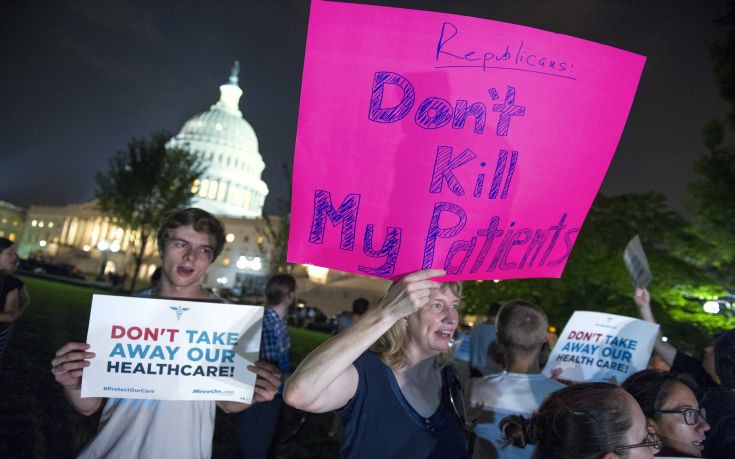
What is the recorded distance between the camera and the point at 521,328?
3.48 m

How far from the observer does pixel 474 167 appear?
201 cm

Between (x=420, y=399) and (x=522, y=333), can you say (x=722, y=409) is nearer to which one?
(x=522, y=333)

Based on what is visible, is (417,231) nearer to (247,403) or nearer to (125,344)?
(247,403)

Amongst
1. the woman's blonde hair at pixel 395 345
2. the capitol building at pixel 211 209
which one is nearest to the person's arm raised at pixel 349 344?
the woman's blonde hair at pixel 395 345

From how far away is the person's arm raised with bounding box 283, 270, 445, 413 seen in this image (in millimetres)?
1790

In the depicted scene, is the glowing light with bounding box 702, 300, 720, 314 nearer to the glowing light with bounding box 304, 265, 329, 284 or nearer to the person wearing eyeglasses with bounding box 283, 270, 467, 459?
the person wearing eyeglasses with bounding box 283, 270, 467, 459

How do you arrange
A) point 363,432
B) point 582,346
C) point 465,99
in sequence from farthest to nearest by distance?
point 582,346 < point 363,432 < point 465,99

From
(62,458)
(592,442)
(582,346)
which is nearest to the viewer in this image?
(592,442)

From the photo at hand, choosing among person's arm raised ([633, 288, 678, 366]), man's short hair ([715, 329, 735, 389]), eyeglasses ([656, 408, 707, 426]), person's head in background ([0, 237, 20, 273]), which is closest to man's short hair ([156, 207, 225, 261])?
eyeglasses ([656, 408, 707, 426])

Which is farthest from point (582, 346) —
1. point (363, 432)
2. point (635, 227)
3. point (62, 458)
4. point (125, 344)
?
point (635, 227)

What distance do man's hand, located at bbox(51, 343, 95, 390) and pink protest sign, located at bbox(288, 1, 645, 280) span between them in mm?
1089

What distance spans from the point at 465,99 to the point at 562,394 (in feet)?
3.96

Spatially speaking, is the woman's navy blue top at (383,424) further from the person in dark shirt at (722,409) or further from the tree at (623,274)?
the tree at (623,274)

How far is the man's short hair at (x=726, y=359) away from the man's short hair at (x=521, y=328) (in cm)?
100
